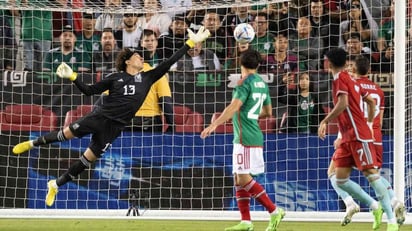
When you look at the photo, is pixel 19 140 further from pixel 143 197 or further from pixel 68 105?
pixel 143 197

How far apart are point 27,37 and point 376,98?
6.72 metres

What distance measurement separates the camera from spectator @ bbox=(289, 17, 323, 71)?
587 inches

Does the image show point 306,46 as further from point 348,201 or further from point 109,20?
point 348,201

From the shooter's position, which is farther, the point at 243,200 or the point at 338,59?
the point at 243,200

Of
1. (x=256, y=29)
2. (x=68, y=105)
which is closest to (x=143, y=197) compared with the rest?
(x=68, y=105)

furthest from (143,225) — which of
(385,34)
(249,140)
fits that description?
(385,34)

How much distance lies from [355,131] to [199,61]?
5186mm

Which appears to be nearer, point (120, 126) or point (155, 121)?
point (120, 126)

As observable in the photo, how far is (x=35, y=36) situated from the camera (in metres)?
15.6

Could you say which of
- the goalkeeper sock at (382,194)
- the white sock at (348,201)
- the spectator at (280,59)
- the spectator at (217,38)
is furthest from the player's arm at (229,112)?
the spectator at (217,38)

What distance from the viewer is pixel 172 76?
14.8 m

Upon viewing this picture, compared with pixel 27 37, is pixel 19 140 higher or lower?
lower

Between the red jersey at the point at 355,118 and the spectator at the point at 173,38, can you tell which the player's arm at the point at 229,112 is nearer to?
the red jersey at the point at 355,118

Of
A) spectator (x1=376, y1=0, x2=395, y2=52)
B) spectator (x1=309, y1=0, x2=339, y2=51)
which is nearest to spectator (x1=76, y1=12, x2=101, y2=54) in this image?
spectator (x1=309, y1=0, x2=339, y2=51)
